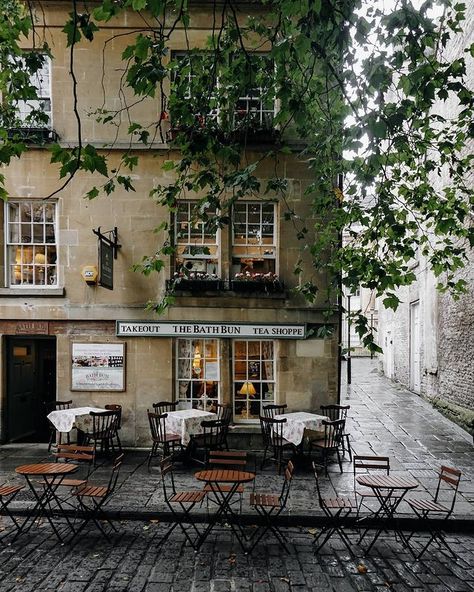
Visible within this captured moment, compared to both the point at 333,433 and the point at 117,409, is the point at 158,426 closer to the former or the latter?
the point at 117,409

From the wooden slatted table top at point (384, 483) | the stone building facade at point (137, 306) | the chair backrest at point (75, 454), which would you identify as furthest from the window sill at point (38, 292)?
the wooden slatted table top at point (384, 483)

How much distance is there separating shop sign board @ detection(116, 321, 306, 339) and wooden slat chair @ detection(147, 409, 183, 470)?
1.92 meters

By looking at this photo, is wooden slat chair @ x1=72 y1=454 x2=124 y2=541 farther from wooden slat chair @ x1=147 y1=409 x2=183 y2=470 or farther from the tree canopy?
the tree canopy

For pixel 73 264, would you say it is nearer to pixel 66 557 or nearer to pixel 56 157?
pixel 66 557

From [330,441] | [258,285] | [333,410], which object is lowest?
[330,441]

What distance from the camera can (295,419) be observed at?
9781 millimetres

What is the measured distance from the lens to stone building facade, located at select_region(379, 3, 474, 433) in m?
12.9

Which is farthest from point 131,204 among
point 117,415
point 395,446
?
point 395,446

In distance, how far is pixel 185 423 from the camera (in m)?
9.68

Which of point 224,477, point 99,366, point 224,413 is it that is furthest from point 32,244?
point 224,477

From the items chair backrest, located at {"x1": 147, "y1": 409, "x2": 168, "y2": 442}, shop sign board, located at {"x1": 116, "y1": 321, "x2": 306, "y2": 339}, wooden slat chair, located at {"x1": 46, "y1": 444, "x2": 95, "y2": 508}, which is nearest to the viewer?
wooden slat chair, located at {"x1": 46, "y1": 444, "x2": 95, "y2": 508}

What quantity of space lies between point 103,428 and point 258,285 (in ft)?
14.8

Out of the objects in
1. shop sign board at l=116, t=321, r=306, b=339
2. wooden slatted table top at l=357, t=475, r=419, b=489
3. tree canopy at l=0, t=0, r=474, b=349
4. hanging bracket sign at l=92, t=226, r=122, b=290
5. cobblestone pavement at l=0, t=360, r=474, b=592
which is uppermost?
tree canopy at l=0, t=0, r=474, b=349

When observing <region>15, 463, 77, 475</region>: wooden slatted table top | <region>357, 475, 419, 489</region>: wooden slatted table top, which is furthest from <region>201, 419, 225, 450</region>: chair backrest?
<region>357, 475, 419, 489</region>: wooden slatted table top
